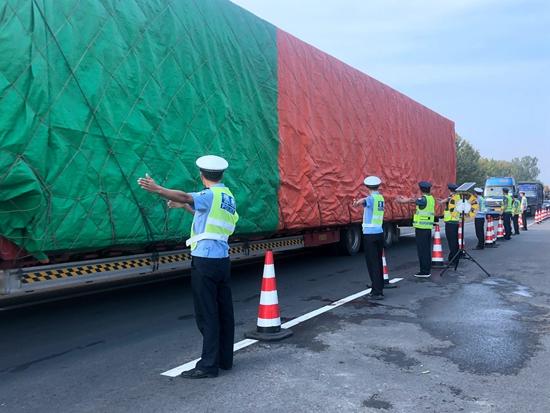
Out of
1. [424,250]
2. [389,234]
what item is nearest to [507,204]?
[389,234]

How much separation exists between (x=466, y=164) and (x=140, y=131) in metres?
74.1

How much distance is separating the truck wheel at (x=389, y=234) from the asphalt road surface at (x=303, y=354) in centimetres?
645

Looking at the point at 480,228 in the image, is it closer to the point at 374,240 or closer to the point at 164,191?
the point at 374,240

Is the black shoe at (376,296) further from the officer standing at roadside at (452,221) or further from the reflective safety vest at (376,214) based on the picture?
the officer standing at roadside at (452,221)

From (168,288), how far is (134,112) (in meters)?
3.51

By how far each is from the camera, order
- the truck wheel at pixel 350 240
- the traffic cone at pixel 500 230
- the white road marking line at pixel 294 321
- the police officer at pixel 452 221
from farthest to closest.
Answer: the traffic cone at pixel 500 230
the truck wheel at pixel 350 240
the police officer at pixel 452 221
the white road marking line at pixel 294 321

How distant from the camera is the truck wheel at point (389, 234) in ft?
49.7

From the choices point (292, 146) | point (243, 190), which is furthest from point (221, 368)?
point (292, 146)

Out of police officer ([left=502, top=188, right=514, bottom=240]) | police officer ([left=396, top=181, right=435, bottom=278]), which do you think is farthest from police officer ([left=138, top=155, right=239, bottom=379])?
police officer ([left=502, top=188, right=514, bottom=240])

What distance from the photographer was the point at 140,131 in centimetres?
605

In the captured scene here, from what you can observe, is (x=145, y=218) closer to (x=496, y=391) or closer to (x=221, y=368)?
(x=221, y=368)

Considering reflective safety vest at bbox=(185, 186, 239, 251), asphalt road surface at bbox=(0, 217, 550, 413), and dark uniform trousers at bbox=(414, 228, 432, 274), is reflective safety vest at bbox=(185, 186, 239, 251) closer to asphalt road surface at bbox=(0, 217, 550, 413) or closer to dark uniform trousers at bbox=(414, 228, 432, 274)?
asphalt road surface at bbox=(0, 217, 550, 413)

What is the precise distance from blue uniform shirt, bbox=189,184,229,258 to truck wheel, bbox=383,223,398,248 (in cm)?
1121

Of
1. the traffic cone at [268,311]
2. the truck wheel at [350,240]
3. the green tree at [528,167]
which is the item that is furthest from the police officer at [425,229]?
the green tree at [528,167]
